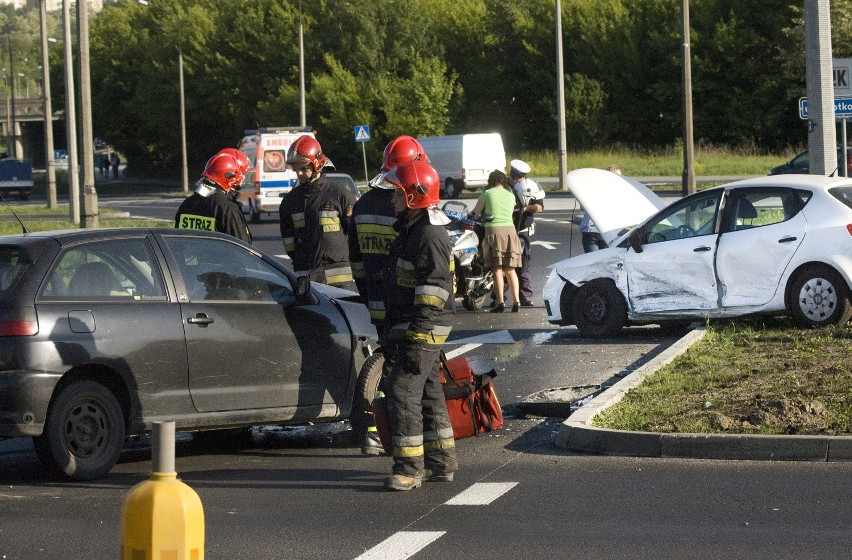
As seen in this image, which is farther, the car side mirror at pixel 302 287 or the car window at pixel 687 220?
the car window at pixel 687 220

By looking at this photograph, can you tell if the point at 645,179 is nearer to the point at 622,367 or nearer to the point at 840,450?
the point at 622,367

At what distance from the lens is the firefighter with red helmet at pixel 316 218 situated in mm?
10391

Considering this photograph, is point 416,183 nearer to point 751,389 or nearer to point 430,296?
point 430,296

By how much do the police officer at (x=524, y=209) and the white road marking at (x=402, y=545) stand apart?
Answer: 1079cm

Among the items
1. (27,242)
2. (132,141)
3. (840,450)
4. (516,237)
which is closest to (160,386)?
(27,242)

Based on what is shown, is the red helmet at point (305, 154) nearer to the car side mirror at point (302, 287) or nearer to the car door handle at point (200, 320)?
the car side mirror at point (302, 287)

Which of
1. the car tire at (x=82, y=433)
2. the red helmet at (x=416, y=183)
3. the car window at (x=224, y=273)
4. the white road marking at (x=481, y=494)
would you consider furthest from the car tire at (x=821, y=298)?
the car tire at (x=82, y=433)

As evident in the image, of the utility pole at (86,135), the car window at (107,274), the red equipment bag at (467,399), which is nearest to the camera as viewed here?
the car window at (107,274)

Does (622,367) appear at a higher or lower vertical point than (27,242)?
lower

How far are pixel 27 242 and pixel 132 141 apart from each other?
85609 mm

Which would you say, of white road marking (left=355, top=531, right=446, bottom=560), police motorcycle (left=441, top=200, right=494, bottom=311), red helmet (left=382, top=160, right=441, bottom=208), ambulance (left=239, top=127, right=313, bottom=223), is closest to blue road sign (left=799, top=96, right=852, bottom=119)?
police motorcycle (left=441, top=200, right=494, bottom=311)

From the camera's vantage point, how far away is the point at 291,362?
8773mm

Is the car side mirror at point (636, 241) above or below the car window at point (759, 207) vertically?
below

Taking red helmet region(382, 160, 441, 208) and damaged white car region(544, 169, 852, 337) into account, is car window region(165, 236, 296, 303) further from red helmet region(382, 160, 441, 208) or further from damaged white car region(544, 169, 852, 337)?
damaged white car region(544, 169, 852, 337)
